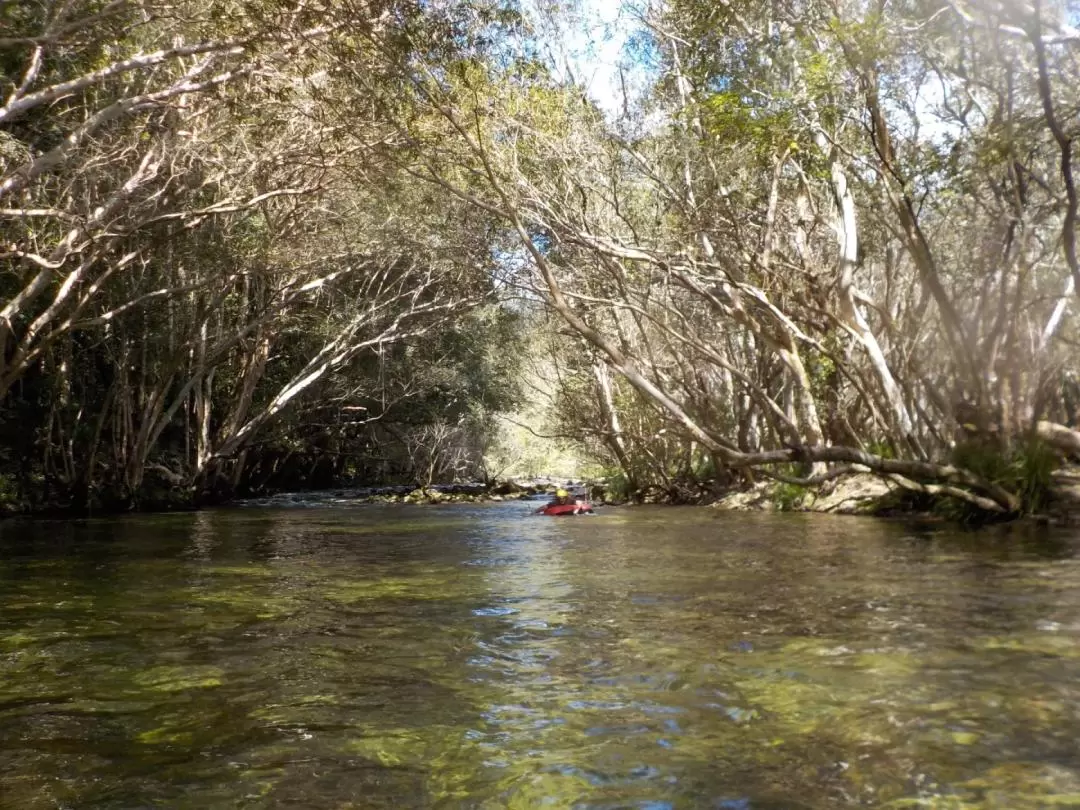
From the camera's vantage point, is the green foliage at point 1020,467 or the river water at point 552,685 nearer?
the river water at point 552,685

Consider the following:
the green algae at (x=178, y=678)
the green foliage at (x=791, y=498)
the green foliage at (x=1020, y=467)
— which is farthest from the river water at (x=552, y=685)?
the green foliage at (x=791, y=498)

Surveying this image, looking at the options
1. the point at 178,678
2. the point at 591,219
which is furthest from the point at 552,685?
the point at 591,219

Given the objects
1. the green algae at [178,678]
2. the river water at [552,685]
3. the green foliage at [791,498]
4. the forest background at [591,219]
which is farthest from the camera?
the green foliage at [791,498]

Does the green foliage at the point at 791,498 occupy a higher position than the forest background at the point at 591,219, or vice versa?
the forest background at the point at 591,219

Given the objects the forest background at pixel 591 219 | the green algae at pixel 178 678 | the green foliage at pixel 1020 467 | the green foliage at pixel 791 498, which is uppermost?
the forest background at pixel 591 219

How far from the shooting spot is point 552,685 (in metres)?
4.55

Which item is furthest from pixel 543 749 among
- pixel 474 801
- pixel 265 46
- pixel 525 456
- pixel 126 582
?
pixel 525 456

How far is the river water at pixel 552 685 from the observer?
3215 mm

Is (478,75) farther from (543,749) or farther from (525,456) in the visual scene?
(525,456)

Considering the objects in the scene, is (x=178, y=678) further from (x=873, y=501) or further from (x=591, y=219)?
(x=591, y=219)

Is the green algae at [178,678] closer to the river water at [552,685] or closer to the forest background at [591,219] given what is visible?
the river water at [552,685]

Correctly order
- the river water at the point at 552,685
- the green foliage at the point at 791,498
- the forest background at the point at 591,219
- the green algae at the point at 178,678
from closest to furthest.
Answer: the river water at the point at 552,685 → the green algae at the point at 178,678 → the forest background at the point at 591,219 → the green foliage at the point at 791,498

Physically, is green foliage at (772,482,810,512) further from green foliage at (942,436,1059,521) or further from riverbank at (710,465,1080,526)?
green foliage at (942,436,1059,521)

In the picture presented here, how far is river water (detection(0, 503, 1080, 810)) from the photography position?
10.5ft
